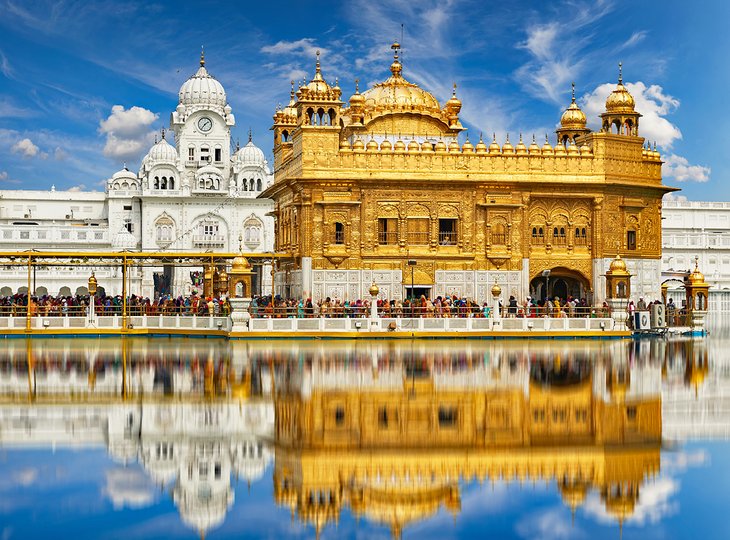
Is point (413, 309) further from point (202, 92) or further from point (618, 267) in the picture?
point (202, 92)

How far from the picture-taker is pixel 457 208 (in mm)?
35812

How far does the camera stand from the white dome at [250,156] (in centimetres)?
7832

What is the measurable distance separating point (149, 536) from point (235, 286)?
76.3 ft

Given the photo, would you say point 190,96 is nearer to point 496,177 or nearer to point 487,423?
point 496,177

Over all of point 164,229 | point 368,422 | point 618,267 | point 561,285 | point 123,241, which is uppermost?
point 164,229

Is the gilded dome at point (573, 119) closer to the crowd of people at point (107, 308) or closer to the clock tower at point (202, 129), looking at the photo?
the crowd of people at point (107, 308)

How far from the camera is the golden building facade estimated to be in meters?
35.0

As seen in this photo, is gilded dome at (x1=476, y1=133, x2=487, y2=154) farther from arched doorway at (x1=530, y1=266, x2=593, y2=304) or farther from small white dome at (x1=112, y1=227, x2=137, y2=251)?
Result: small white dome at (x1=112, y1=227, x2=137, y2=251)

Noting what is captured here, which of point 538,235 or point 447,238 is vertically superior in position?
point 538,235

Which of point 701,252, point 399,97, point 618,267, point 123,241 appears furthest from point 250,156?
point 618,267

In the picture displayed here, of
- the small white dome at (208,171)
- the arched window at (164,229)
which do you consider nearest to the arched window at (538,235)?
the arched window at (164,229)

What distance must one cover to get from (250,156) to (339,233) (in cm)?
4504

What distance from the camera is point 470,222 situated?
3584cm

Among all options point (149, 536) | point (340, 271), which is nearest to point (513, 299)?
point (340, 271)
